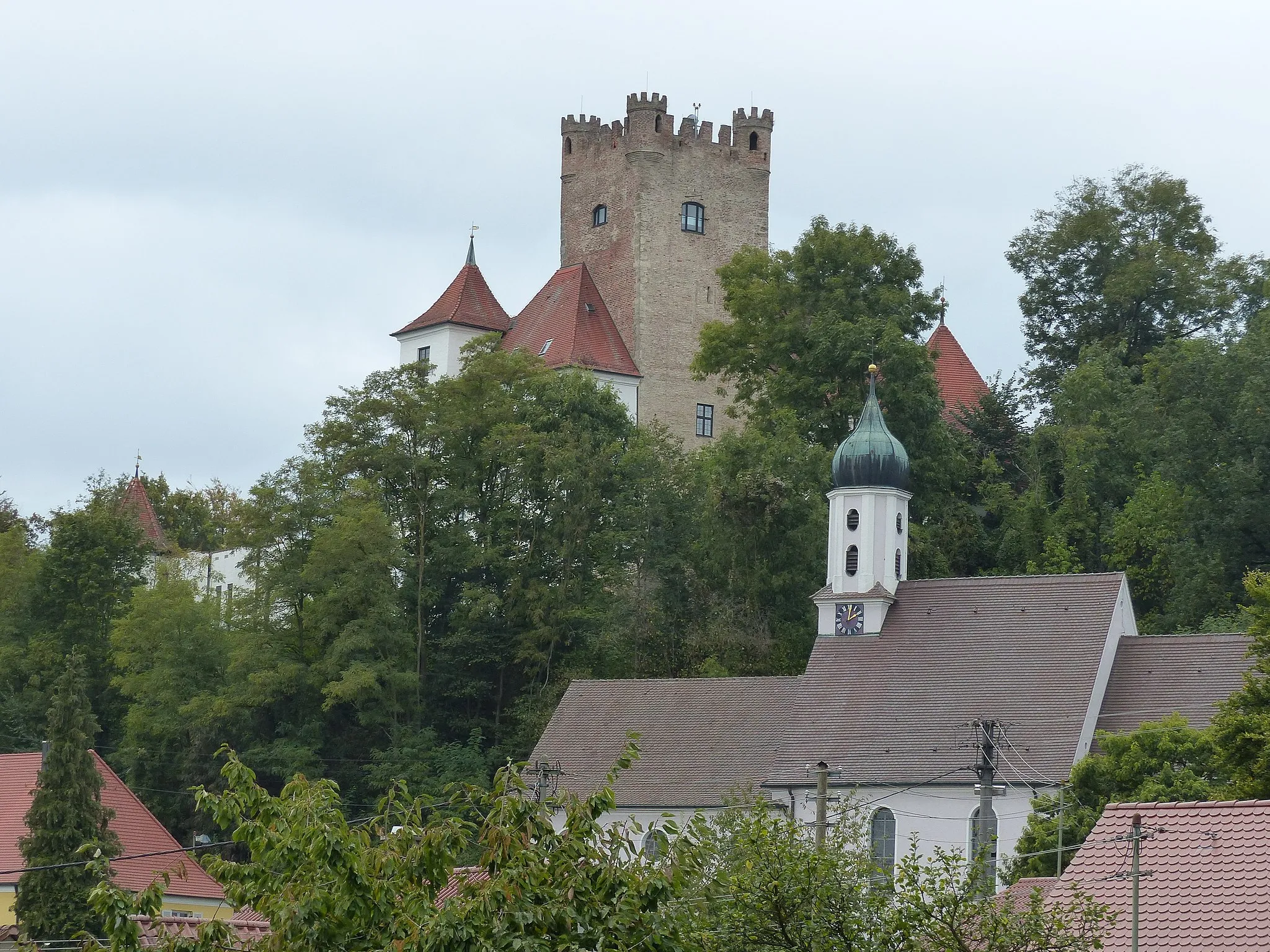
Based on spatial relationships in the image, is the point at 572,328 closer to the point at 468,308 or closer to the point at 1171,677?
the point at 468,308

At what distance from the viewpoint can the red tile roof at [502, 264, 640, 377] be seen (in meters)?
72.2

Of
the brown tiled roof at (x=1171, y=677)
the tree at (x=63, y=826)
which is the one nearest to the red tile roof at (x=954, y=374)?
the brown tiled roof at (x=1171, y=677)

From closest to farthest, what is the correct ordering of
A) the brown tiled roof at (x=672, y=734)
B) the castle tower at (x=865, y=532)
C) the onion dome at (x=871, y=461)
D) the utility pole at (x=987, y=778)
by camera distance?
1. the utility pole at (x=987, y=778)
2. the brown tiled roof at (x=672, y=734)
3. the castle tower at (x=865, y=532)
4. the onion dome at (x=871, y=461)

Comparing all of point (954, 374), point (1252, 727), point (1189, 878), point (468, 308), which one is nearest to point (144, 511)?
point (468, 308)

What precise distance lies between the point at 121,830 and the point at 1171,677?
22.0m

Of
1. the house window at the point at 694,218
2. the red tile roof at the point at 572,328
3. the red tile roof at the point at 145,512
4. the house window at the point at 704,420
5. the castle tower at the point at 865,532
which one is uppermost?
the house window at the point at 694,218

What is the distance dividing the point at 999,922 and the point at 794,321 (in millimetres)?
45495

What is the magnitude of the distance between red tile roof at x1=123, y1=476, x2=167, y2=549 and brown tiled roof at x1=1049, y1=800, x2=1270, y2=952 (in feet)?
190

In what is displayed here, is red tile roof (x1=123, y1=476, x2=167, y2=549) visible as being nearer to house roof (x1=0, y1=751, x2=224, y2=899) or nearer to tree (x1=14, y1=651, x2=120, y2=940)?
house roof (x1=0, y1=751, x2=224, y2=899)

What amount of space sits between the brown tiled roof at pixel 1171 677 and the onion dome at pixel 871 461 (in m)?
6.49

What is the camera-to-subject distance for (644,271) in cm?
7425

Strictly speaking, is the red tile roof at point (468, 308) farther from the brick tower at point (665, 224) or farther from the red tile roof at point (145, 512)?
the red tile roof at point (145, 512)

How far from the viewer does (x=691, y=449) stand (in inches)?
2874

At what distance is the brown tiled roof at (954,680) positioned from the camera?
152 feet
